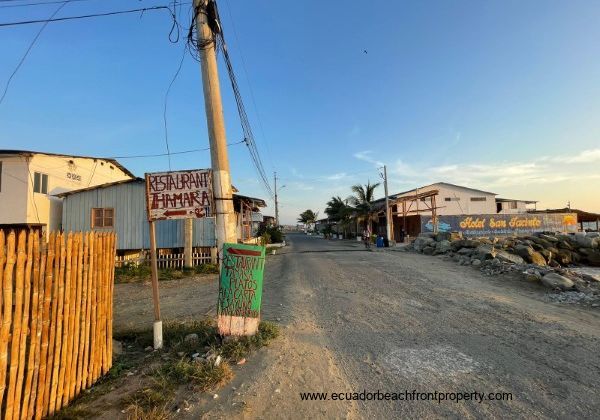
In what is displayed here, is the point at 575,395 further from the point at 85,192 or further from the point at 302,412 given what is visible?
the point at 85,192

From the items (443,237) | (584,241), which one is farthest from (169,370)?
(584,241)

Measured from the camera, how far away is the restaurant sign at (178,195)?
5.28 metres

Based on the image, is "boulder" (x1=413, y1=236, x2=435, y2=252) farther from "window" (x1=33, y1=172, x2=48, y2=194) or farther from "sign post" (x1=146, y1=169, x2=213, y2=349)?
"window" (x1=33, y1=172, x2=48, y2=194)

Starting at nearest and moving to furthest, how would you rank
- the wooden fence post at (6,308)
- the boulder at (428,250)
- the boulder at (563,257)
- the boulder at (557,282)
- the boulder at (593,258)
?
the wooden fence post at (6,308)
the boulder at (557,282)
the boulder at (428,250)
the boulder at (563,257)
the boulder at (593,258)

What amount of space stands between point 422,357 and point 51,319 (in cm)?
441

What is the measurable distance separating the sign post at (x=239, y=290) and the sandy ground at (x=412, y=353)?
554 mm

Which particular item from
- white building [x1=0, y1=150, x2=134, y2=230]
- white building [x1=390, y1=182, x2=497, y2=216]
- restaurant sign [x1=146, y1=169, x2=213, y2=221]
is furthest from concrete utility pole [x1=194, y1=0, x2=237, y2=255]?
white building [x1=390, y1=182, x2=497, y2=216]

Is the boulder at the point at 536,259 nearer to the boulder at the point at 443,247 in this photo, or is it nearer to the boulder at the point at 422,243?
the boulder at the point at 443,247

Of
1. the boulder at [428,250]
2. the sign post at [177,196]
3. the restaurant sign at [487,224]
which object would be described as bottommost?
the boulder at [428,250]

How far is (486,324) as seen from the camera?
609 centimetres

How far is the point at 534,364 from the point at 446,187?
41.6 meters

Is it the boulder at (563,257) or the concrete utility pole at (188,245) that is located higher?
the concrete utility pole at (188,245)

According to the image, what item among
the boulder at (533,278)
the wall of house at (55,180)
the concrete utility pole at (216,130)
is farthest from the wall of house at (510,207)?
the concrete utility pole at (216,130)

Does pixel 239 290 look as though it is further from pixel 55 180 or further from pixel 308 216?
pixel 308 216
